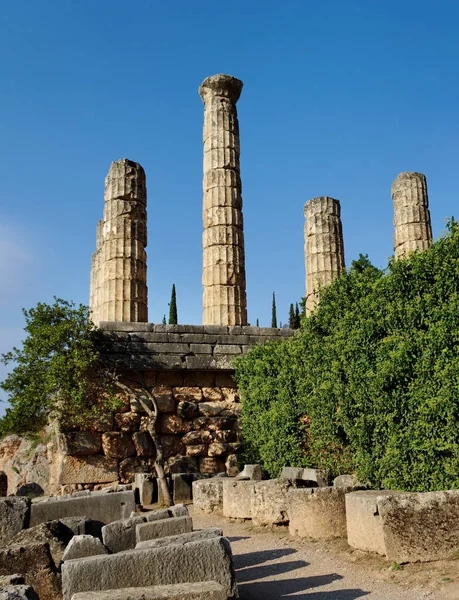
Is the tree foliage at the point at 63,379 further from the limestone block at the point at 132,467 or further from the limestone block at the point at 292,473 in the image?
the limestone block at the point at 292,473

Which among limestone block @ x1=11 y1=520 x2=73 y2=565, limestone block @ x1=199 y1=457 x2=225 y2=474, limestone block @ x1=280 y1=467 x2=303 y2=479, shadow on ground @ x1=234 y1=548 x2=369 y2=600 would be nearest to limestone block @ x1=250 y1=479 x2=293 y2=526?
limestone block @ x1=280 y1=467 x2=303 y2=479

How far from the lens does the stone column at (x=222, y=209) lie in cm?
1593

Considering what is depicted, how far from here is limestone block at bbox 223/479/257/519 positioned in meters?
9.16

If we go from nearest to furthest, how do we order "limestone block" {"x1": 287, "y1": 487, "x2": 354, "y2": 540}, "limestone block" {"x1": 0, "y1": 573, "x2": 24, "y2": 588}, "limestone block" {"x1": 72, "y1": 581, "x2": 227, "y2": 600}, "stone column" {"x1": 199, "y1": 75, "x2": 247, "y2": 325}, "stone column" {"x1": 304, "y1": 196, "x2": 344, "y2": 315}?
"limestone block" {"x1": 72, "y1": 581, "x2": 227, "y2": 600} → "limestone block" {"x1": 0, "y1": 573, "x2": 24, "y2": 588} → "limestone block" {"x1": 287, "y1": 487, "x2": 354, "y2": 540} → "stone column" {"x1": 199, "y1": 75, "x2": 247, "y2": 325} → "stone column" {"x1": 304, "y1": 196, "x2": 344, "y2": 315}

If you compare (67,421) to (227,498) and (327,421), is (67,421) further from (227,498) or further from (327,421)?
(327,421)

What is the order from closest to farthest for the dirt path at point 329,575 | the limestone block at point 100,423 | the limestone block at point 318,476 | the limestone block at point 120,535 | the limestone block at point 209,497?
the dirt path at point 329,575 < the limestone block at point 120,535 < the limestone block at point 318,476 < the limestone block at point 209,497 < the limestone block at point 100,423

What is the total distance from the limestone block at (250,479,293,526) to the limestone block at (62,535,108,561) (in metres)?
3.11

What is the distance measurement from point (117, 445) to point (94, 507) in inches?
139

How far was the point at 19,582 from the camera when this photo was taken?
463 cm

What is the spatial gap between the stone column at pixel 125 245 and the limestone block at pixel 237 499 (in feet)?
21.6

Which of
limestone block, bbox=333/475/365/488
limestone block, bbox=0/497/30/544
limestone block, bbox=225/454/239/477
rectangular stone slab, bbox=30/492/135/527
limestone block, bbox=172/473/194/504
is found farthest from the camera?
limestone block, bbox=225/454/239/477

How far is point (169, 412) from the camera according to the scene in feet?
42.4

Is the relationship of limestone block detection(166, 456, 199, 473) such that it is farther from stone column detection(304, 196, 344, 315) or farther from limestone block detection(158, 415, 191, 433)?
stone column detection(304, 196, 344, 315)

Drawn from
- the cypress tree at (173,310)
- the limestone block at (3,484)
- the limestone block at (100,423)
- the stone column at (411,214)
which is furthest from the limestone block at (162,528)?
the cypress tree at (173,310)
